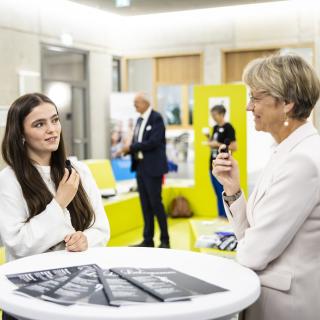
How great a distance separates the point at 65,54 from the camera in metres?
8.30

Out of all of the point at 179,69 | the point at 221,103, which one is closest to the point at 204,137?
the point at 221,103

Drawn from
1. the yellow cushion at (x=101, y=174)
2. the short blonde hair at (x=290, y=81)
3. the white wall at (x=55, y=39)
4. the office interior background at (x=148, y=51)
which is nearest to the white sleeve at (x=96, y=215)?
the short blonde hair at (x=290, y=81)

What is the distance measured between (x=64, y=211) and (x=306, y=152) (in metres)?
1.22

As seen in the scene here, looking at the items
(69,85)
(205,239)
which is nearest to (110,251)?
(205,239)

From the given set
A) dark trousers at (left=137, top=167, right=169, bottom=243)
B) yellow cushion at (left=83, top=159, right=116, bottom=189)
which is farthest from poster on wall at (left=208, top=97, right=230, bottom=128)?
dark trousers at (left=137, top=167, right=169, bottom=243)

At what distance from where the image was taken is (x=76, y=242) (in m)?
2.15

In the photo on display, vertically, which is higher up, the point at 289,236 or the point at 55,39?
the point at 55,39

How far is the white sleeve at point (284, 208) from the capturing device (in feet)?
5.31

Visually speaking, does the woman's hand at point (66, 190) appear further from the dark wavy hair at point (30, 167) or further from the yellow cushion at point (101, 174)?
the yellow cushion at point (101, 174)

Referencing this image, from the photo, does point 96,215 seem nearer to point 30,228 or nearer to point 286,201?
point 30,228

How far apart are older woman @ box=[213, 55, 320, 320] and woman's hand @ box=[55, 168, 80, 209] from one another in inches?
33.2

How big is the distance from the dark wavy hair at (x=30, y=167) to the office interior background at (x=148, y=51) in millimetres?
4829

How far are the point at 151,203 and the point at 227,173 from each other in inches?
150

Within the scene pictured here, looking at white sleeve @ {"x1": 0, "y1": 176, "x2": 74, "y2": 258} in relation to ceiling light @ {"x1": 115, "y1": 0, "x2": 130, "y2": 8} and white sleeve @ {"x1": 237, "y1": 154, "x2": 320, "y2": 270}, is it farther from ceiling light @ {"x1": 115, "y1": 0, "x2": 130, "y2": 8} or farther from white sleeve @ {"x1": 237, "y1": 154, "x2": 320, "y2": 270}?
ceiling light @ {"x1": 115, "y1": 0, "x2": 130, "y2": 8}
